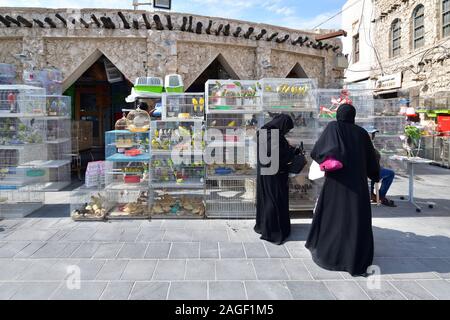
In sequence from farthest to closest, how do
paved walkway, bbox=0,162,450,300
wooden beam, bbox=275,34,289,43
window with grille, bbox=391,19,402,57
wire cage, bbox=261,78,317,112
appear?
window with grille, bbox=391,19,402,57 → wooden beam, bbox=275,34,289,43 → wire cage, bbox=261,78,317,112 → paved walkway, bbox=0,162,450,300

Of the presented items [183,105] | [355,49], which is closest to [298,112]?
[183,105]

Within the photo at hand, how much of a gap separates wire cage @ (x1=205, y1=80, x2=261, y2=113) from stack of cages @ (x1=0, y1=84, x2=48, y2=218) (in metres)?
3.29

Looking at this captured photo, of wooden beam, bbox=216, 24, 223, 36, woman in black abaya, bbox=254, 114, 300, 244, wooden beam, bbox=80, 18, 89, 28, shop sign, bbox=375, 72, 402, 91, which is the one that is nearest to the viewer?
woman in black abaya, bbox=254, 114, 300, 244

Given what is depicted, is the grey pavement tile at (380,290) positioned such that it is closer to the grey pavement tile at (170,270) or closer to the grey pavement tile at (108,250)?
the grey pavement tile at (170,270)

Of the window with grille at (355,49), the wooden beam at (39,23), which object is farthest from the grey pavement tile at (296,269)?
the window with grille at (355,49)

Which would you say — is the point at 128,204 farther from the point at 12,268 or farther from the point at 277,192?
the point at 277,192

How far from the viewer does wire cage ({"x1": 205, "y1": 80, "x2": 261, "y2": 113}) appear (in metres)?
5.89

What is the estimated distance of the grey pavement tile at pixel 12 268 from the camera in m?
3.76

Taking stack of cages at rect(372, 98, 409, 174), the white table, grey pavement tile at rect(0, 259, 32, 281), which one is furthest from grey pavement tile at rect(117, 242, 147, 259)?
stack of cages at rect(372, 98, 409, 174)

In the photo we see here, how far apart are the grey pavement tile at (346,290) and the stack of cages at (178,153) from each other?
2.83 m

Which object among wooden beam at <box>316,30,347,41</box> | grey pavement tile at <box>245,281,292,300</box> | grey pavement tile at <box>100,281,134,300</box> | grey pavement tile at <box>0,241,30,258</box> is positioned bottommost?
grey pavement tile at <box>245,281,292,300</box>

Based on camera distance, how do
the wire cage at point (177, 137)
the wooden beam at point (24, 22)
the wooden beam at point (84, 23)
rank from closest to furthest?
the wire cage at point (177, 137) < the wooden beam at point (24, 22) < the wooden beam at point (84, 23)

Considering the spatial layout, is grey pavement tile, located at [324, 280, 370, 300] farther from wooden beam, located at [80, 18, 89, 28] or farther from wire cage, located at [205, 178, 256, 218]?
wooden beam, located at [80, 18, 89, 28]
